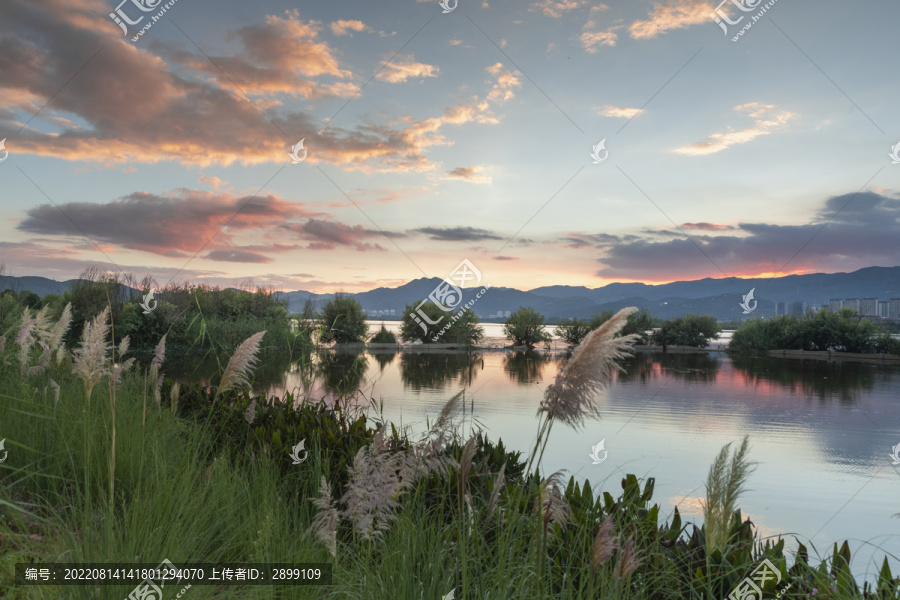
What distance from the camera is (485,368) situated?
1351cm

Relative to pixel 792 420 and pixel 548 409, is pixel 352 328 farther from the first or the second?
pixel 548 409

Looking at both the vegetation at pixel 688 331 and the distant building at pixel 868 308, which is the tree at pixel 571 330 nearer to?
the vegetation at pixel 688 331

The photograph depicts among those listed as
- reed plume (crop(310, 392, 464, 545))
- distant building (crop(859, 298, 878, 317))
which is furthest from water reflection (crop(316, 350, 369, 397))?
distant building (crop(859, 298, 878, 317))

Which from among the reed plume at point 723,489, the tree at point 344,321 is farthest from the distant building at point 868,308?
the reed plume at point 723,489

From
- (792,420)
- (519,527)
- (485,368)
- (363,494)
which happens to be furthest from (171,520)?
(485,368)

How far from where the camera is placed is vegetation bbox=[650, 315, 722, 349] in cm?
2167

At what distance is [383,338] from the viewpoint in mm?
21000

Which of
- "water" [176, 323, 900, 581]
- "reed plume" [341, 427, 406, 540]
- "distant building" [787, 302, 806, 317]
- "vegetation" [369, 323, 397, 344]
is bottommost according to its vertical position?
"water" [176, 323, 900, 581]

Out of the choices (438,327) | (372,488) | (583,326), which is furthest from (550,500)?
(583,326)

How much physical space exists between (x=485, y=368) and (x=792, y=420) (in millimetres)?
7318

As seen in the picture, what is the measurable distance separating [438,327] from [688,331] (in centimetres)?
1063

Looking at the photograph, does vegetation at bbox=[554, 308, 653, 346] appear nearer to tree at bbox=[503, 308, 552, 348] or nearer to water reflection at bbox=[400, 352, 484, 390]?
tree at bbox=[503, 308, 552, 348]

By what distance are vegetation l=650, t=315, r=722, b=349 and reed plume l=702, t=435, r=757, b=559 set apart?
21879 millimetres

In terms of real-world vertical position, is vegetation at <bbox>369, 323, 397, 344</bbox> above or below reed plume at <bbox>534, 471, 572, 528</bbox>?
below
